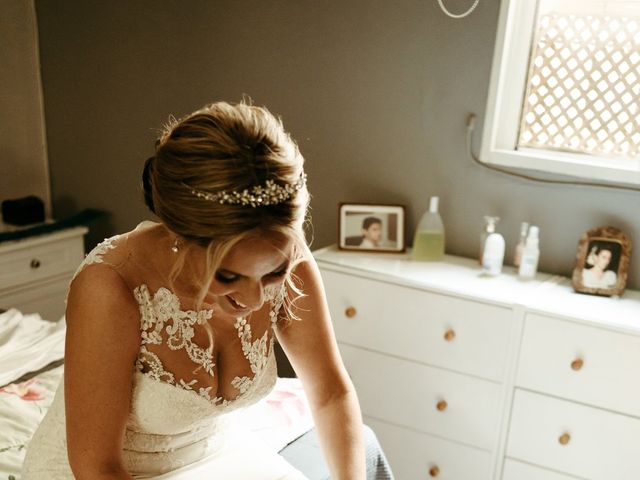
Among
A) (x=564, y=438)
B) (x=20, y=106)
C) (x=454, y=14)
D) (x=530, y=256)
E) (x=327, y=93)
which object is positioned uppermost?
(x=454, y=14)

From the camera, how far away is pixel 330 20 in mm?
2285

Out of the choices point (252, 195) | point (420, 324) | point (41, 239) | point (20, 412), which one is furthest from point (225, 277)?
point (41, 239)

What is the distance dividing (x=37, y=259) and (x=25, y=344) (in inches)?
40.6

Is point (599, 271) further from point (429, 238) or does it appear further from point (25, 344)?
point (25, 344)

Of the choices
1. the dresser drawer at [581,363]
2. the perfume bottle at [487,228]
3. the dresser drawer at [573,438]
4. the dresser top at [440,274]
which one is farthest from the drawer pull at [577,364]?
the perfume bottle at [487,228]

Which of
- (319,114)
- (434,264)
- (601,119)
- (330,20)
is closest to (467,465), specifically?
(434,264)

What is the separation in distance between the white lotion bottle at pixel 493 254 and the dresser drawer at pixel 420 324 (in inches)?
8.5

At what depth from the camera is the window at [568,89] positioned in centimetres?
197

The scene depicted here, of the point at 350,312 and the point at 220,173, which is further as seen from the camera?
the point at 350,312

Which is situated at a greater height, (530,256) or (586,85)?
(586,85)

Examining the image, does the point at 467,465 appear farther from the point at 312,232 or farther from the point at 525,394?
the point at 312,232

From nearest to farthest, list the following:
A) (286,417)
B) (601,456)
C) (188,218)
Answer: (188,218)
(286,417)
(601,456)

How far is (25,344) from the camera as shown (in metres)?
1.83

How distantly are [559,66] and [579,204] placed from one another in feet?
1.44
